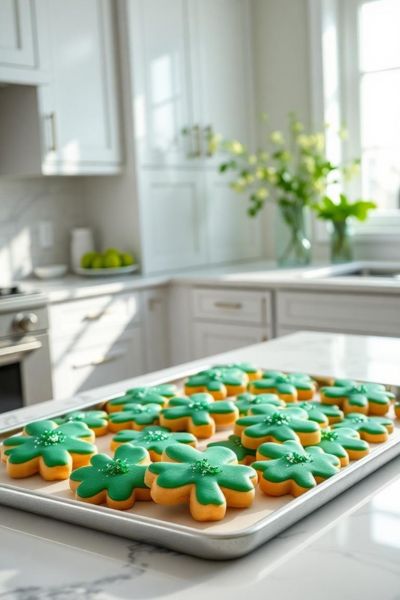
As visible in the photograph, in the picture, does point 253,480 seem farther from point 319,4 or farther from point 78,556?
point 319,4

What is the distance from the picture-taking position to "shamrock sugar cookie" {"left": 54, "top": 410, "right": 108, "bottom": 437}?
1.11 m

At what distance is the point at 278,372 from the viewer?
1.41m

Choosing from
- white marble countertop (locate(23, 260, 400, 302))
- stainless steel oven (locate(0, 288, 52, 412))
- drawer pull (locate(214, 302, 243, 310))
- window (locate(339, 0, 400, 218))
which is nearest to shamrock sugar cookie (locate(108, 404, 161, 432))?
stainless steel oven (locate(0, 288, 52, 412))

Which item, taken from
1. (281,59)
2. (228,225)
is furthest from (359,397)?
(281,59)

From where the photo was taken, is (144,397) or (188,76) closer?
(144,397)

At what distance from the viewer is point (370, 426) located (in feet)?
3.34

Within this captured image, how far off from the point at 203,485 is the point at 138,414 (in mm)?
362

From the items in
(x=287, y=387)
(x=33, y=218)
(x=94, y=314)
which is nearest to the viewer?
(x=287, y=387)

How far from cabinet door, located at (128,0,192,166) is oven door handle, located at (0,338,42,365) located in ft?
3.44

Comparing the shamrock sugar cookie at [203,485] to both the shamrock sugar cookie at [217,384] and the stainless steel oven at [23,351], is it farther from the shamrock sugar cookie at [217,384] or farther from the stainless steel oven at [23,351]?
the stainless steel oven at [23,351]

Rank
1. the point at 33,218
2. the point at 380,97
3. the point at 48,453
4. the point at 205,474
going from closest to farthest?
the point at 205,474 < the point at 48,453 < the point at 33,218 < the point at 380,97

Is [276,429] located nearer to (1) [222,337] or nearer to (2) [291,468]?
(2) [291,468]

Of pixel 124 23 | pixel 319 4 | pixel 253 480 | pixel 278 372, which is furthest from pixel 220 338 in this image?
pixel 253 480

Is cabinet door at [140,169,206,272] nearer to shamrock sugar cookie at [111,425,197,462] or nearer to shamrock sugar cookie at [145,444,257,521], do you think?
shamrock sugar cookie at [111,425,197,462]
